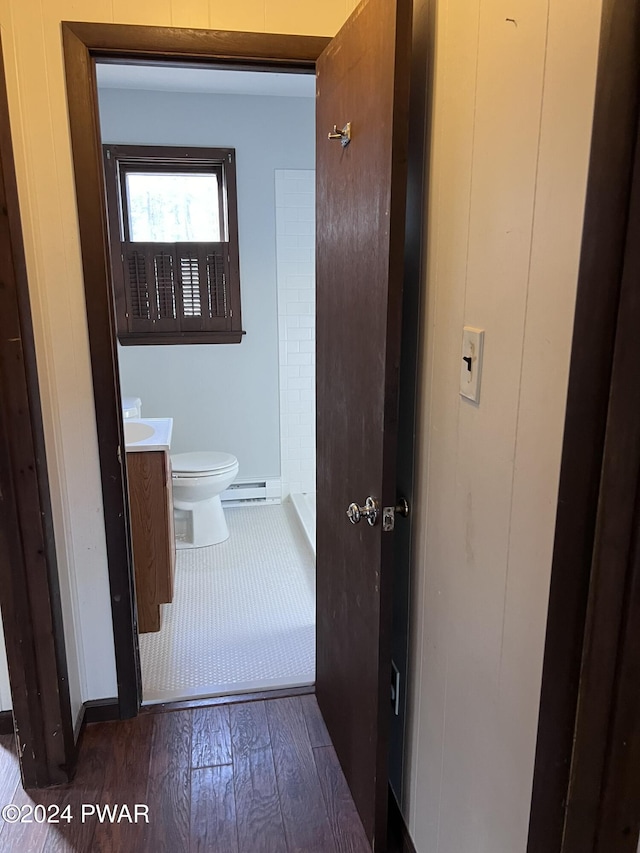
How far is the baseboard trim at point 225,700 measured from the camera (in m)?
2.07

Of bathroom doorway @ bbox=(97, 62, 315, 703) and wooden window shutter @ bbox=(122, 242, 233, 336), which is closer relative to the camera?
bathroom doorway @ bbox=(97, 62, 315, 703)

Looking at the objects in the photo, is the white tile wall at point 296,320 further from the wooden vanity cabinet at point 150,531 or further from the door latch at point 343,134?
the door latch at point 343,134

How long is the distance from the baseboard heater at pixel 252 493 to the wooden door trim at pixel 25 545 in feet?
7.06

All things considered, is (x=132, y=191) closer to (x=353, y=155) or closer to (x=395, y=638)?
(x=353, y=155)

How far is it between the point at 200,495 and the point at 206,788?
1.67 metres

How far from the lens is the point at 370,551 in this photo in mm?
1407

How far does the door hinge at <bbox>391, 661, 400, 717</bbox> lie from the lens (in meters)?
1.54

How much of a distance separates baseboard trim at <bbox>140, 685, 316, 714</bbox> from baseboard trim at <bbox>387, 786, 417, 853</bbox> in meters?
0.58

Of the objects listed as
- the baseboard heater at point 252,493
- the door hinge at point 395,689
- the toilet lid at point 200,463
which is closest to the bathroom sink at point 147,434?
the toilet lid at point 200,463

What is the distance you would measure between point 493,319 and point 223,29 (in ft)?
3.97

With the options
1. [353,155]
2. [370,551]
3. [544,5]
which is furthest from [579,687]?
[353,155]

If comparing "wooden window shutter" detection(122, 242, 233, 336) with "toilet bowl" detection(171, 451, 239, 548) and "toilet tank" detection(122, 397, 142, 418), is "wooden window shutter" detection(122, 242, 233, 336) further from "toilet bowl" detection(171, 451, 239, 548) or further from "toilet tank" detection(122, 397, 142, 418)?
"toilet bowl" detection(171, 451, 239, 548)

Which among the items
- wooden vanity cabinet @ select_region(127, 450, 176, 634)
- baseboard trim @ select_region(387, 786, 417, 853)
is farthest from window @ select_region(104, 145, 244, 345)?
baseboard trim @ select_region(387, 786, 417, 853)

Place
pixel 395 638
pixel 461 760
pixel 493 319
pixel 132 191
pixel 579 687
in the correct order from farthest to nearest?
pixel 132 191 < pixel 395 638 < pixel 461 760 < pixel 493 319 < pixel 579 687
